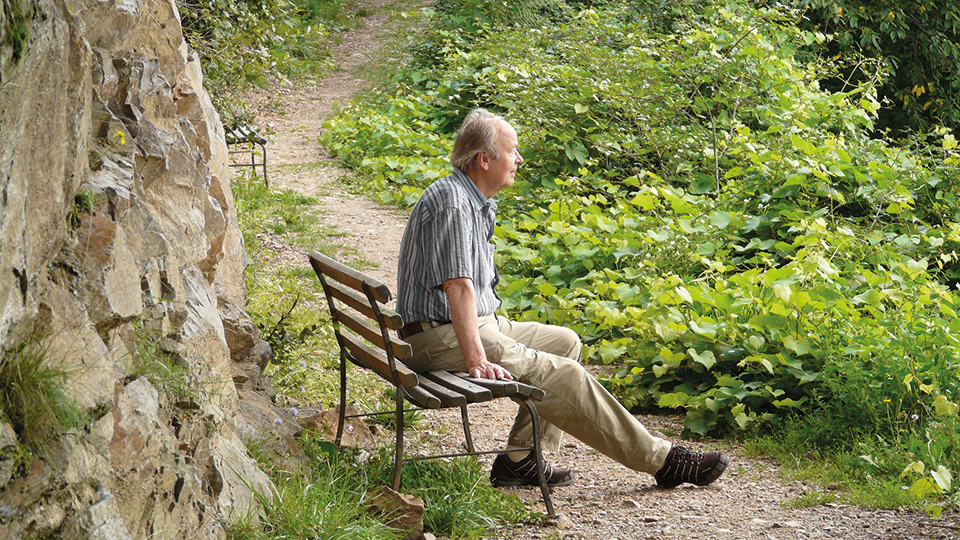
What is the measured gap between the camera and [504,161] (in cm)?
365

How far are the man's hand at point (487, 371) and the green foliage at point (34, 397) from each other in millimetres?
1657

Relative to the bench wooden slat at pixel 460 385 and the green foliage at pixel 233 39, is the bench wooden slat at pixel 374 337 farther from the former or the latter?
the green foliage at pixel 233 39

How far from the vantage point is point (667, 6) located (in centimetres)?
1358

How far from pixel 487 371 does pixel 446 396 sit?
0.85 ft

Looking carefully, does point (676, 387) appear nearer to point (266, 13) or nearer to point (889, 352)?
point (889, 352)

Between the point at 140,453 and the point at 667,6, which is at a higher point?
the point at 667,6

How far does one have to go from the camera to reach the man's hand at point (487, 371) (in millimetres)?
3377

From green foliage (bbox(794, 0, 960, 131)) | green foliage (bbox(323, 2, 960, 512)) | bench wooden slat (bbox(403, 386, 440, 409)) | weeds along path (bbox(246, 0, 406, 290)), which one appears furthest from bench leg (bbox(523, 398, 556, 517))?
green foliage (bbox(794, 0, 960, 131))

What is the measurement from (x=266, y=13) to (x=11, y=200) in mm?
5096

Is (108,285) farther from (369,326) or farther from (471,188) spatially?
(471,188)

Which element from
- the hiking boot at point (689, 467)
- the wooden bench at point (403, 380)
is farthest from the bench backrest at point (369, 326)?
the hiking boot at point (689, 467)

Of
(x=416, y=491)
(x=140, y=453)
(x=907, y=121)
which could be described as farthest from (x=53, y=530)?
(x=907, y=121)

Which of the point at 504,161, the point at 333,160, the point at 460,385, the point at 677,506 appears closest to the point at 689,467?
the point at 677,506

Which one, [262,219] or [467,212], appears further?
[262,219]
